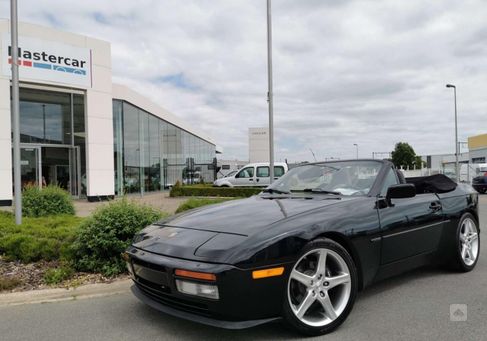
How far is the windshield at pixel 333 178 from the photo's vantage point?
4.36m

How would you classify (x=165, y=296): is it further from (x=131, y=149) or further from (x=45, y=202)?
(x=131, y=149)

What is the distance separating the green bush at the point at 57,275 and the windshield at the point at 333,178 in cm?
265

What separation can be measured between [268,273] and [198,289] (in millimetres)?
509

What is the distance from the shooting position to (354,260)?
358 centimetres

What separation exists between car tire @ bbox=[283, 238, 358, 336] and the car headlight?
21.3 inches

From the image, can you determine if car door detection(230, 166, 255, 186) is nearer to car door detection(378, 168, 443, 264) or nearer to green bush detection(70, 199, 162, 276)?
green bush detection(70, 199, 162, 276)

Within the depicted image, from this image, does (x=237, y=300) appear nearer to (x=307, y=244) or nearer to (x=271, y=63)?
(x=307, y=244)

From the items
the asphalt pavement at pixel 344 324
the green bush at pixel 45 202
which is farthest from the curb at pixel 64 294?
the green bush at pixel 45 202

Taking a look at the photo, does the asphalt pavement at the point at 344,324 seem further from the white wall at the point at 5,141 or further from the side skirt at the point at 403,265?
the white wall at the point at 5,141

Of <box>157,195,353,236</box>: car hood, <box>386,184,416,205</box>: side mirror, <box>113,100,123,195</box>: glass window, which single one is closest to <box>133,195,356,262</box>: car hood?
<box>157,195,353,236</box>: car hood

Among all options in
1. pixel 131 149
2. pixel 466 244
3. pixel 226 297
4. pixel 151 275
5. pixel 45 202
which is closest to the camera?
pixel 226 297

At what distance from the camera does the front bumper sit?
286cm

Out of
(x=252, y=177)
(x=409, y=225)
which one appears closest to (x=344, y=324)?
(x=409, y=225)

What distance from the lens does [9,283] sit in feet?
15.5
